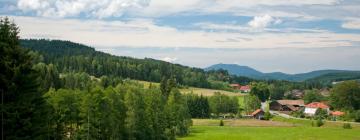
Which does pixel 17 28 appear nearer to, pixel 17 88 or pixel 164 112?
pixel 17 88

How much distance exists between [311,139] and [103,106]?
123 feet

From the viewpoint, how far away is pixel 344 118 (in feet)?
432

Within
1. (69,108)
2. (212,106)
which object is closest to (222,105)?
(212,106)

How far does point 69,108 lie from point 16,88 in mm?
31306

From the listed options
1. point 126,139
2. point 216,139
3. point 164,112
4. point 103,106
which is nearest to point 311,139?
point 216,139

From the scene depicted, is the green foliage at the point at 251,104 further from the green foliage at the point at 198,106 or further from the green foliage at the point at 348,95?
the green foliage at the point at 348,95

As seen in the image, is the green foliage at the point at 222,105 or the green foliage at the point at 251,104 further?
the green foliage at the point at 251,104

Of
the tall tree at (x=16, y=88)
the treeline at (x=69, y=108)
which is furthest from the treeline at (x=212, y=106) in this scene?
the tall tree at (x=16, y=88)

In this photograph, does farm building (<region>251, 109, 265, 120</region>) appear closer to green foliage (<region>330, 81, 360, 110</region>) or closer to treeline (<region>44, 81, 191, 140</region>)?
green foliage (<region>330, 81, 360, 110</region>)

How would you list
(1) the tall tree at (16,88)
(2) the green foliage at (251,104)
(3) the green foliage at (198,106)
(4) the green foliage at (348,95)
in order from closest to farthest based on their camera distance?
(1) the tall tree at (16,88)
(3) the green foliage at (198,106)
(4) the green foliage at (348,95)
(2) the green foliage at (251,104)

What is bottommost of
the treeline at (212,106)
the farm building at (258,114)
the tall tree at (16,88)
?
the farm building at (258,114)

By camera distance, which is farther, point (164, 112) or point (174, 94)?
point (174, 94)

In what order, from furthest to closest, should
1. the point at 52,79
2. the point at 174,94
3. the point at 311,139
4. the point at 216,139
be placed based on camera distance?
the point at 52,79, the point at 174,94, the point at 216,139, the point at 311,139

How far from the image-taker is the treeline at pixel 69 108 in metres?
25.9
